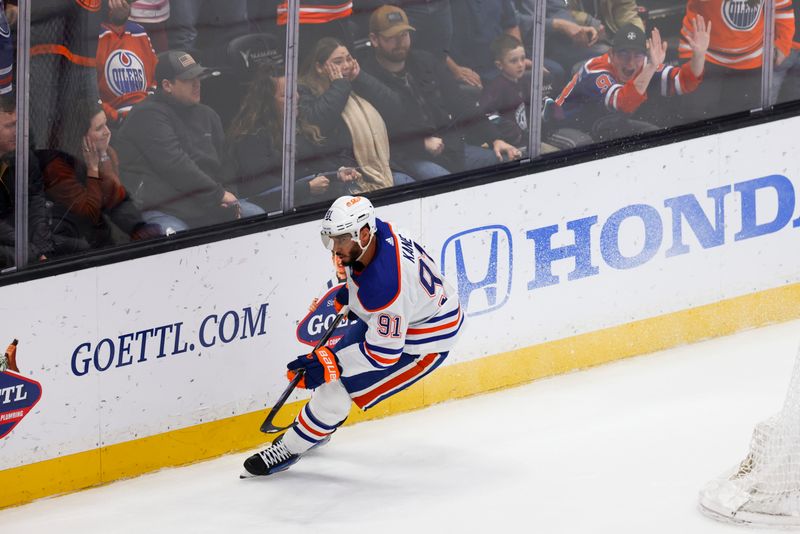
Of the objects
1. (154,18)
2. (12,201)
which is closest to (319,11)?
(154,18)

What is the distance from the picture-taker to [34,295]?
186 inches

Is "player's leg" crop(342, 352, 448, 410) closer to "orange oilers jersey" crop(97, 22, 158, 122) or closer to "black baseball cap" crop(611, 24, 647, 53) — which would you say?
"orange oilers jersey" crop(97, 22, 158, 122)

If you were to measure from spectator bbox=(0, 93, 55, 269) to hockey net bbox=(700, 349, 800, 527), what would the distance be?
2.39 meters

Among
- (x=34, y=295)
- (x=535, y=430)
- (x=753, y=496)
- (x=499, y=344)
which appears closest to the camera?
(x=753, y=496)

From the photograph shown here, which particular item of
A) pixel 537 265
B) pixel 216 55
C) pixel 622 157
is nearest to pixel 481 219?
pixel 537 265

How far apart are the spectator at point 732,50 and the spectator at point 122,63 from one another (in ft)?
7.94

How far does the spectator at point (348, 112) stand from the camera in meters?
5.28

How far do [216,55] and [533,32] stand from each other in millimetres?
1388

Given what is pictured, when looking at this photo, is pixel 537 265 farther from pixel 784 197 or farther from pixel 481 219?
pixel 784 197

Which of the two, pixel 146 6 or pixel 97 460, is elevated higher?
pixel 146 6

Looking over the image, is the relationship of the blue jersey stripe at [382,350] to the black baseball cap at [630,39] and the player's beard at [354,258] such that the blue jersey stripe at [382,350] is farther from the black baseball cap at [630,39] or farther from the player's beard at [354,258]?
the black baseball cap at [630,39]

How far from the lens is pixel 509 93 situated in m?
5.71

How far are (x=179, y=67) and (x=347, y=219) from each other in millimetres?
928

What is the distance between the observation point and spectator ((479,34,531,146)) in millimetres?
5656
